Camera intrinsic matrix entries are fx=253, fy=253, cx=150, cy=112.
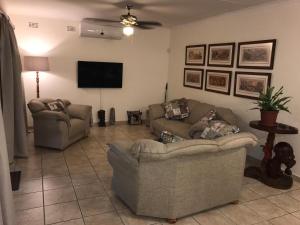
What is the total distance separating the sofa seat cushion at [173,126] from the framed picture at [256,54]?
1510 millimetres

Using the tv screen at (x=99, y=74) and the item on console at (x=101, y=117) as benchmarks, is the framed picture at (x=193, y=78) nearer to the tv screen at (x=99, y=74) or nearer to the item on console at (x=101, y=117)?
the tv screen at (x=99, y=74)

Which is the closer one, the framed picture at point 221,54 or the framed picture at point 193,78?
the framed picture at point 221,54

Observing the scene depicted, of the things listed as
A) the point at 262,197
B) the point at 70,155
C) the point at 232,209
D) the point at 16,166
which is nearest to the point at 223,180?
the point at 232,209

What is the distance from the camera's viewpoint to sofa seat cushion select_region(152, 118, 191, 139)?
456 cm

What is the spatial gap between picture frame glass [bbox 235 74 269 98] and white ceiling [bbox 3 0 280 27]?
117 cm

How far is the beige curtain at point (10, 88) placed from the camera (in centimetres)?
359

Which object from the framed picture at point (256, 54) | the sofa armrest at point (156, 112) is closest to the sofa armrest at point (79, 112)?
the sofa armrest at point (156, 112)

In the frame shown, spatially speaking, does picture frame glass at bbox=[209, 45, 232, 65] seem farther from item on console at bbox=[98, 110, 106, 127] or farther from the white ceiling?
item on console at bbox=[98, 110, 106, 127]

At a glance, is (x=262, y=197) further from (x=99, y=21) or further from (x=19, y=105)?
(x=99, y=21)

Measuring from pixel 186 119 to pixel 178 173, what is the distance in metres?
3.00

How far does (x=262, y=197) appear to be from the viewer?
3.19 metres

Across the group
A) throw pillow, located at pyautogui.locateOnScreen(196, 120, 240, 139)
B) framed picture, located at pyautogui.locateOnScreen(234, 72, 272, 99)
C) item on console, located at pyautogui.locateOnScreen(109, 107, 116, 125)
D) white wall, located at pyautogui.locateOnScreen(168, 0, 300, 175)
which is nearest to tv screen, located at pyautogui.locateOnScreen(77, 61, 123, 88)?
item on console, located at pyautogui.locateOnScreen(109, 107, 116, 125)

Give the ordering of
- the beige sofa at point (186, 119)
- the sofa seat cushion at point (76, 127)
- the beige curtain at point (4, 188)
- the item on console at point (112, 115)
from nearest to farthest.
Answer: the beige curtain at point (4, 188) < the beige sofa at point (186, 119) < the sofa seat cushion at point (76, 127) < the item on console at point (112, 115)

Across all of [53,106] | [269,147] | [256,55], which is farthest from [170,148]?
[53,106]
